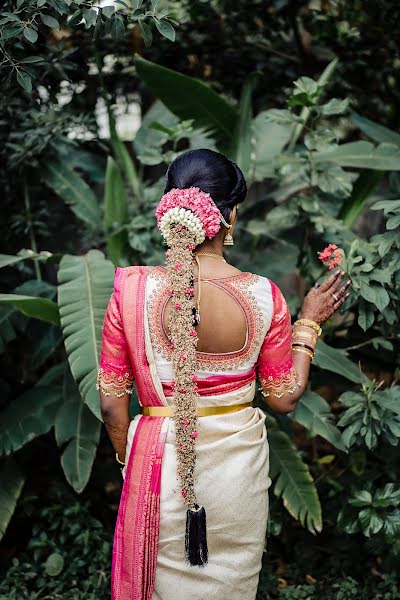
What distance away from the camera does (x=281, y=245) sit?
13.3 ft

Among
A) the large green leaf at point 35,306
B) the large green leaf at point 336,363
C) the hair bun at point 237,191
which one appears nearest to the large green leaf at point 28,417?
the large green leaf at point 35,306

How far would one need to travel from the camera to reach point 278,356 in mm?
2252

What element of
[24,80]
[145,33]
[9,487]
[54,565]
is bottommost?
[54,565]

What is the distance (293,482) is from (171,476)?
1.09m

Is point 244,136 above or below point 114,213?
above

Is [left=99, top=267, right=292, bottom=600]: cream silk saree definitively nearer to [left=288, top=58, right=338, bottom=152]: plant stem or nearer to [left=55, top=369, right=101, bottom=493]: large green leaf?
[left=55, top=369, right=101, bottom=493]: large green leaf

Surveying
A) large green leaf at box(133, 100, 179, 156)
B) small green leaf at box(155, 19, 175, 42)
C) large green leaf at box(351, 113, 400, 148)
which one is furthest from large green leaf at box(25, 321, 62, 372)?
large green leaf at box(351, 113, 400, 148)

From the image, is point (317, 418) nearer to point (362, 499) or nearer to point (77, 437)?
point (362, 499)

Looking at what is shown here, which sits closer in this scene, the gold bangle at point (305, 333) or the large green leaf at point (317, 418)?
the gold bangle at point (305, 333)

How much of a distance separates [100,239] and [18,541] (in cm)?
183

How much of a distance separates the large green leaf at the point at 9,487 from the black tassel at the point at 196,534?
53.9 inches

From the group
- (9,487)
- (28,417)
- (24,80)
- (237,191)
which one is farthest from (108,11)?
(9,487)

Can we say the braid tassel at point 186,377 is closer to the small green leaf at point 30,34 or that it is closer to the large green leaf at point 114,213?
the small green leaf at point 30,34

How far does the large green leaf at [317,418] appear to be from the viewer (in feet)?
10.2
